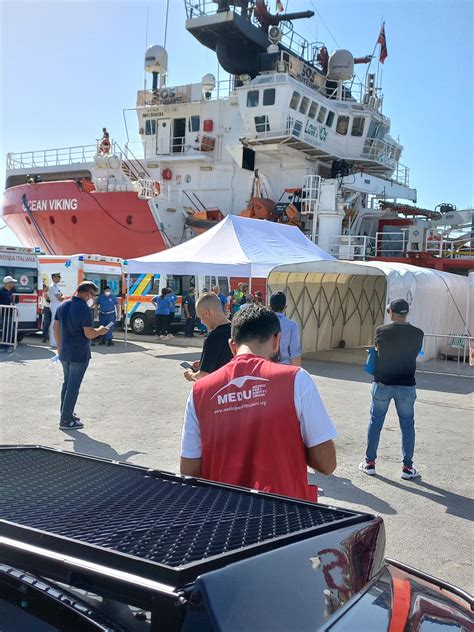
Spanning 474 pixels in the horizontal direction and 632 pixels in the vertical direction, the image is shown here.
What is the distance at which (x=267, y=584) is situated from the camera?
1.31 meters

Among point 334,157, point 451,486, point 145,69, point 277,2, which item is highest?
point 277,2

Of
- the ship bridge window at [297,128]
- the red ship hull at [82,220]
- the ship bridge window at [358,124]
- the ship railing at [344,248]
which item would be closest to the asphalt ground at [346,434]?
the ship railing at [344,248]

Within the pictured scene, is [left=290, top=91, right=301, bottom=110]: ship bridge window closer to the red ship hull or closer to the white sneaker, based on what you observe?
the red ship hull

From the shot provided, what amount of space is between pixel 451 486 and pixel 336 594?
437 centimetres

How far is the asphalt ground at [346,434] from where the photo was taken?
4.35m

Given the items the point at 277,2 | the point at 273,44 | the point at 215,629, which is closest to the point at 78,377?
the point at 215,629

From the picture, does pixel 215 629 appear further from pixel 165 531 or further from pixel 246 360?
pixel 246 360

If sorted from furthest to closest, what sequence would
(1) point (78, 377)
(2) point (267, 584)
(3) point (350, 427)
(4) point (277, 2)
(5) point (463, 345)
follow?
(4) point (277, 2) < (5) point (463, 345) < (3) point (350, 427) < (1) point (78, 377) < (2) point (267, 584)

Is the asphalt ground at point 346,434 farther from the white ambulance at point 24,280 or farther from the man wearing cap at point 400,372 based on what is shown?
the white ambulance at point 24,280

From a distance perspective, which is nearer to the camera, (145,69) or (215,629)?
(215,629)

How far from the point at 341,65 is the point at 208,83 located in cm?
632

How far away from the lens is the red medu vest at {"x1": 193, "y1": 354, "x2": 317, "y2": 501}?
2201 mm

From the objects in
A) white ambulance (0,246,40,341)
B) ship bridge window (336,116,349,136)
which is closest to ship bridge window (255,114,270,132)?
ship bridge window (336,116,349,136)

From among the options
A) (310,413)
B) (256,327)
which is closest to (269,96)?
(256,327)
